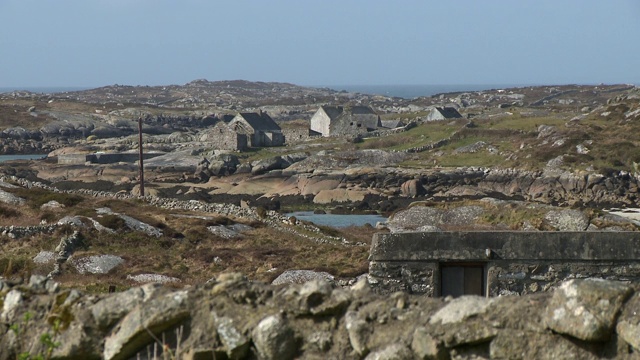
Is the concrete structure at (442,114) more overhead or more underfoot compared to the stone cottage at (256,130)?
more overhead

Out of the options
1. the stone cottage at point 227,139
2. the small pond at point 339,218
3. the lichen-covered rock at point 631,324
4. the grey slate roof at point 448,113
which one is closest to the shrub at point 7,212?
the small pond at point 339,218

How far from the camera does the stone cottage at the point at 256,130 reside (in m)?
108

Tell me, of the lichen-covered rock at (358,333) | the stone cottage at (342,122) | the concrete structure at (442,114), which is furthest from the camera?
the concrete structure at (442,114)

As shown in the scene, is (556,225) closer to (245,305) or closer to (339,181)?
(245,305)

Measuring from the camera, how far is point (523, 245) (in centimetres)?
1627

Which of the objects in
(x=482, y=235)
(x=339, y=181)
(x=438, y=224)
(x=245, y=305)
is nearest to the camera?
(x=245, y=305)

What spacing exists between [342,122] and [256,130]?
1378 centimetres

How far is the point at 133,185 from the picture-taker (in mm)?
81375

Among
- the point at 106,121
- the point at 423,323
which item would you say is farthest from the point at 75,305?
the point at 106,121

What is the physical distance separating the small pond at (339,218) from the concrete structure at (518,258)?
44812 mm

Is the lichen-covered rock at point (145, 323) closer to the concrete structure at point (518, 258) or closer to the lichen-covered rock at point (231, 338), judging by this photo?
the lichen-covered rock at point (231, 338)

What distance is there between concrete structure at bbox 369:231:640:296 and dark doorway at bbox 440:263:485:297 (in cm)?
2

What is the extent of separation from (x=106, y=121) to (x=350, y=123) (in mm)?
53503

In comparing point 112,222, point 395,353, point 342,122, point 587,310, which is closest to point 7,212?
point 112,222
